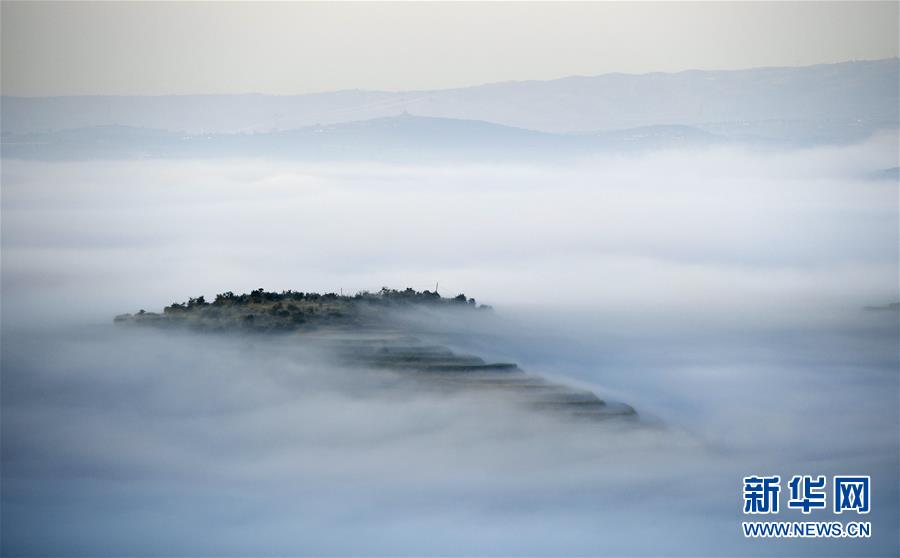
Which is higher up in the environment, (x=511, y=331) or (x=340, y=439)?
(x=511, y=331)

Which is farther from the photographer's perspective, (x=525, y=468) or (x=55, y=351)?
(x=55, y=351)

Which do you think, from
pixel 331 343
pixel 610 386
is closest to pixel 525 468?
pixel 610 386

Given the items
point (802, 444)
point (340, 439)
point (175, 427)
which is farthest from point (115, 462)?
point (802, 444)

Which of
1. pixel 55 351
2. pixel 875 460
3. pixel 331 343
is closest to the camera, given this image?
pixel 331 343

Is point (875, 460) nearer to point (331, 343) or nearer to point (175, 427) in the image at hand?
point (331, 343)

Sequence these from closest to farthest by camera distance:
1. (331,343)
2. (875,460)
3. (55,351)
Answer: (331,343) → (875,460) → (55,351)

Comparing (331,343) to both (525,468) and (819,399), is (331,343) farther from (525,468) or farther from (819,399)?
(819,399)
